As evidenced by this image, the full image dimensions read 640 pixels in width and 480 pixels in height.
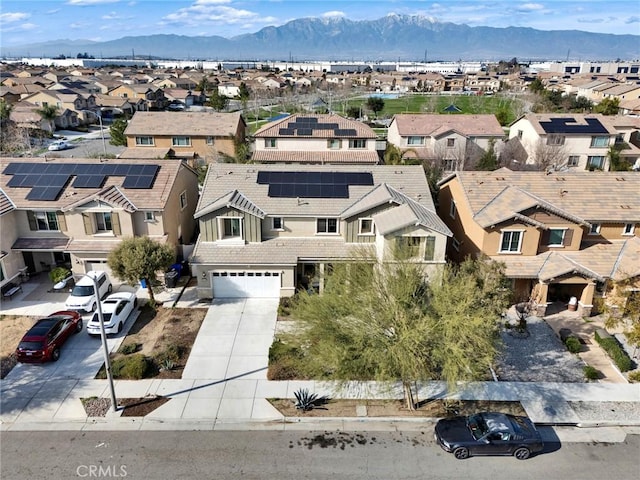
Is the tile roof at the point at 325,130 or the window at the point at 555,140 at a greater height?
the tile roof at the point at 325,130

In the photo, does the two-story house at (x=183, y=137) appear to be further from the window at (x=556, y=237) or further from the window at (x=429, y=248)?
the window at (x=556, y=237)

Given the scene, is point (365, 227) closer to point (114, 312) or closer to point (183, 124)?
point (114, 312)

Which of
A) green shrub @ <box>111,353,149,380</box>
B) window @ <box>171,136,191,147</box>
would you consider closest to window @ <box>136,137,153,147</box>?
window @ <box>171,136,191,147</box>

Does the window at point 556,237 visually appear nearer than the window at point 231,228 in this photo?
Yes

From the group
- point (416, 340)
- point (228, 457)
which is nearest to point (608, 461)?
point (416, 340)

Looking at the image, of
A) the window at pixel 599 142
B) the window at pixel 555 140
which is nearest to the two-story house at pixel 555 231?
the window at pixel 555 140

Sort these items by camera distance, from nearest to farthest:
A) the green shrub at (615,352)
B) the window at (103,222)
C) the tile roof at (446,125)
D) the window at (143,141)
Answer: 1. the green shrub at (615,352)
2. the window at (103,222)
3. the window at (143,141)
4. the tile roof at (446,125)

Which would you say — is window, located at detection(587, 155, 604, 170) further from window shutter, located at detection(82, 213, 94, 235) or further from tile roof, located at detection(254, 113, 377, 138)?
window shutter, located at detection(82, 213, 94, 235)

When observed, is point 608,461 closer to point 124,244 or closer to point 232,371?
point 232,371

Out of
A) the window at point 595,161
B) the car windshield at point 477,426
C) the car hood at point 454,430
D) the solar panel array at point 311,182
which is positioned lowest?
the car hood at point 454,430
